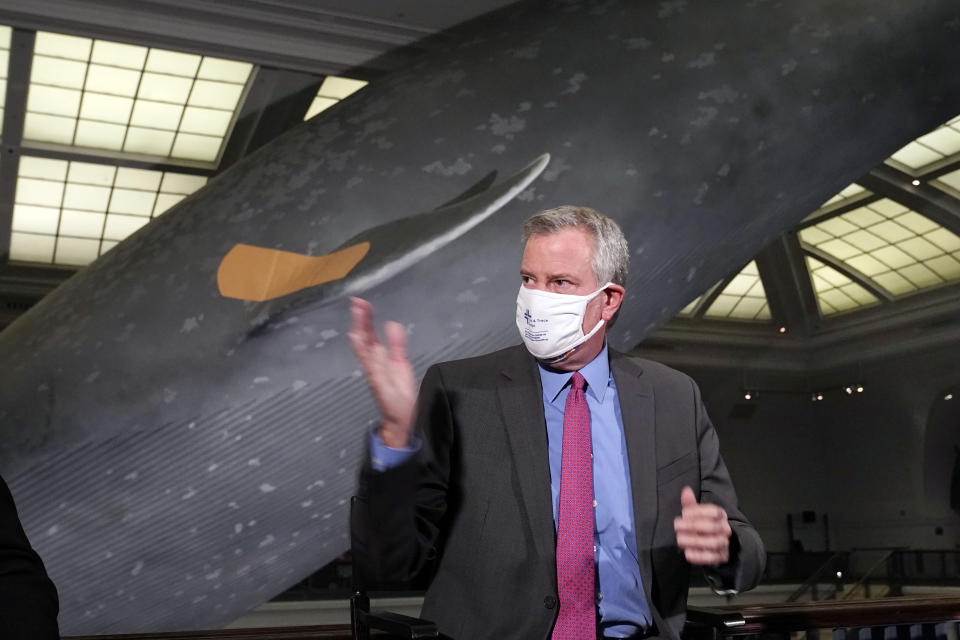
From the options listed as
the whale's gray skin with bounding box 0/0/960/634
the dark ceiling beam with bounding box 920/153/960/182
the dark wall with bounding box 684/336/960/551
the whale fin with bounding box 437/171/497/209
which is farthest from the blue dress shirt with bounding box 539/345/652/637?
the dark ceiling beam with bounding box 920/153/960/182

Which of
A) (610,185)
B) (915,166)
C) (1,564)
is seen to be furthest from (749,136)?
(1,564)

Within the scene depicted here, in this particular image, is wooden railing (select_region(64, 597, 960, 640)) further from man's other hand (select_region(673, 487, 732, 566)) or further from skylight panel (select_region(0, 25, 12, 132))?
skylight panel (select_region(0, 25, 12, 132))

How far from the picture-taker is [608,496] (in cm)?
182

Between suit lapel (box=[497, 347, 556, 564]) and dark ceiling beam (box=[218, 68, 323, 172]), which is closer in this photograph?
suit lapel (box=[497, 347, 556, 564])

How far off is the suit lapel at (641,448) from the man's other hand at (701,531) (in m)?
0.19

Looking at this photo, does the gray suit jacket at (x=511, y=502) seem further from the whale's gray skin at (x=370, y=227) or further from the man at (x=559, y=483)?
the whale's gray skin at (x=370, y=227)

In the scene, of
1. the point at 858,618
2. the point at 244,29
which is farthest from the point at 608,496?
the point at 244,29

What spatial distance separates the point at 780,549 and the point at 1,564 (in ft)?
15.4

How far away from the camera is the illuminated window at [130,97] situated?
3.96 m

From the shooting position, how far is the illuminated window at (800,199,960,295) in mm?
5148

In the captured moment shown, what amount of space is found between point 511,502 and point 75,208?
2.78 m

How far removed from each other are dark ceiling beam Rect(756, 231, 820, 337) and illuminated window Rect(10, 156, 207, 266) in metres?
3.12

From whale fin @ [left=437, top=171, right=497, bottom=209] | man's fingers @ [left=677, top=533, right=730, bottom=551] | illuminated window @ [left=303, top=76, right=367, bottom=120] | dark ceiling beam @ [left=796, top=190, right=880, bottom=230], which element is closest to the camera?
man's fingers @ [left=677, top=533, right=730, bottom=551]

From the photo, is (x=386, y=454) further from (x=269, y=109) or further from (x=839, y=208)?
(x=839, y=208)
